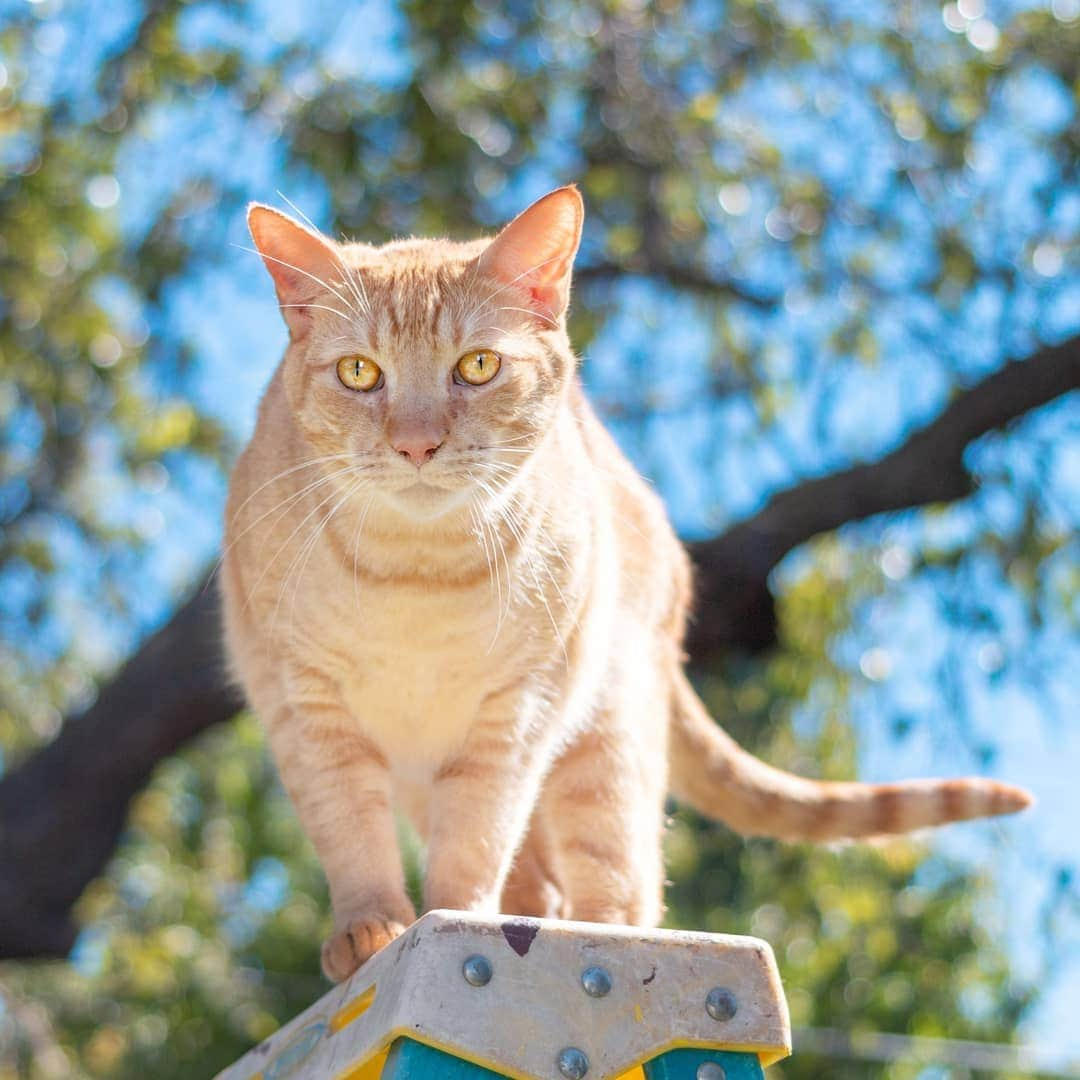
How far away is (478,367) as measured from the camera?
8.47 feet

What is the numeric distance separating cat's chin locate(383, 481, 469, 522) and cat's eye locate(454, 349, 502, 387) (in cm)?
20

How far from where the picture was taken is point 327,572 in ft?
8.47

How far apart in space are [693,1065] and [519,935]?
0.27 m

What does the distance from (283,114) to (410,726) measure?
3.48 m

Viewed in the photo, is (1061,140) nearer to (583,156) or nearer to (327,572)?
(583,156)

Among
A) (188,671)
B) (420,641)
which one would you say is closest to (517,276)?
(420,641)

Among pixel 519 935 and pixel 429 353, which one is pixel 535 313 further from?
pixel 519 935

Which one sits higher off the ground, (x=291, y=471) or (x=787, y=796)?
(x=291, y=471)

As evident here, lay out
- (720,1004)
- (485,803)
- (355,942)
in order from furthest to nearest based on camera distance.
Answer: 1. (485,803)
2. (355,942)
3. (720,1004)

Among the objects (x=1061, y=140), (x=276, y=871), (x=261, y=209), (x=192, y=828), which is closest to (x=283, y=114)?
(x=1061, y=140)

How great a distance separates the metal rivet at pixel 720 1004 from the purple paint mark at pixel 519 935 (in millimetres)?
226

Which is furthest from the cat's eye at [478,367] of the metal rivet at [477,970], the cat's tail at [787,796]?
the metal rivet at [477,970]

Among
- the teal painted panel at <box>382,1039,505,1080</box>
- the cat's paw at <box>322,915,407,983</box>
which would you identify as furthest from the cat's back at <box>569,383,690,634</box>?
the teal painted panel at <box>382,1039,505,1080</box>

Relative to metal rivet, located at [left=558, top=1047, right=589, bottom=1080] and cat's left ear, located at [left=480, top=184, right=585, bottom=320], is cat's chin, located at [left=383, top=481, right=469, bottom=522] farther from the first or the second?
metal rivet, located at [left=558, top=1047, right=589, bottom=1080]
